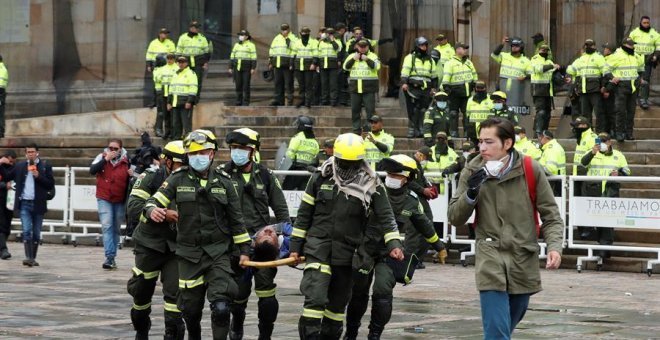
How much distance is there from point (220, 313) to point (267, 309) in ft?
3.83

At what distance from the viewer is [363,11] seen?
34.7 metres

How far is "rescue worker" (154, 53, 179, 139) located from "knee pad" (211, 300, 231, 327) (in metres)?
18.0

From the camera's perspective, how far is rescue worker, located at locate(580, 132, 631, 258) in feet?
69.5

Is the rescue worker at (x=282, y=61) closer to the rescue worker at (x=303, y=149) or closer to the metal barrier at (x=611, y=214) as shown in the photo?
the rescue worker at (x=303, y=149)

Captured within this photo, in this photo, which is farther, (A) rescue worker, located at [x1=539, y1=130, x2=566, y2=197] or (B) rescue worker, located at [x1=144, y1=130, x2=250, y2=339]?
(A) rescue worker, located at [x1=539, y1=130, x2=566, y2=197]

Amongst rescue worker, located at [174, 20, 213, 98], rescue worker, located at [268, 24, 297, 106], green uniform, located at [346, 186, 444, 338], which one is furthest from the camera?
rescue worker, located at [174, 20, 213, 98]

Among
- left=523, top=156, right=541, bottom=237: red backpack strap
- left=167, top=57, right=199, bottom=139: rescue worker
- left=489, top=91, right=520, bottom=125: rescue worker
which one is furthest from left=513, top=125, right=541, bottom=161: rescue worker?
left=523, top=156, right=541, bottom=237: red backpack strap

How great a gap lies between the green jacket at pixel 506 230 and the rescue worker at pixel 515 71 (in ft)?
57.0

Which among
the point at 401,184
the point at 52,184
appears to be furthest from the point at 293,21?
the point at 401,184

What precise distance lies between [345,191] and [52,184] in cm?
1112

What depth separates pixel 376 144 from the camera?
23359 millimetres

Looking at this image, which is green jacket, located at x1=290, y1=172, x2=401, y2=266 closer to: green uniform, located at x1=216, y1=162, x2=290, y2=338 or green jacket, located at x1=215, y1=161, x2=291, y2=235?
green uniform, located at x1=216, y1=162, x2=290, y2=338

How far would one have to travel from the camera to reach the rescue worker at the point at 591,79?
83.3 feet

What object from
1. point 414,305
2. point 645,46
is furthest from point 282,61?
point 414,305
